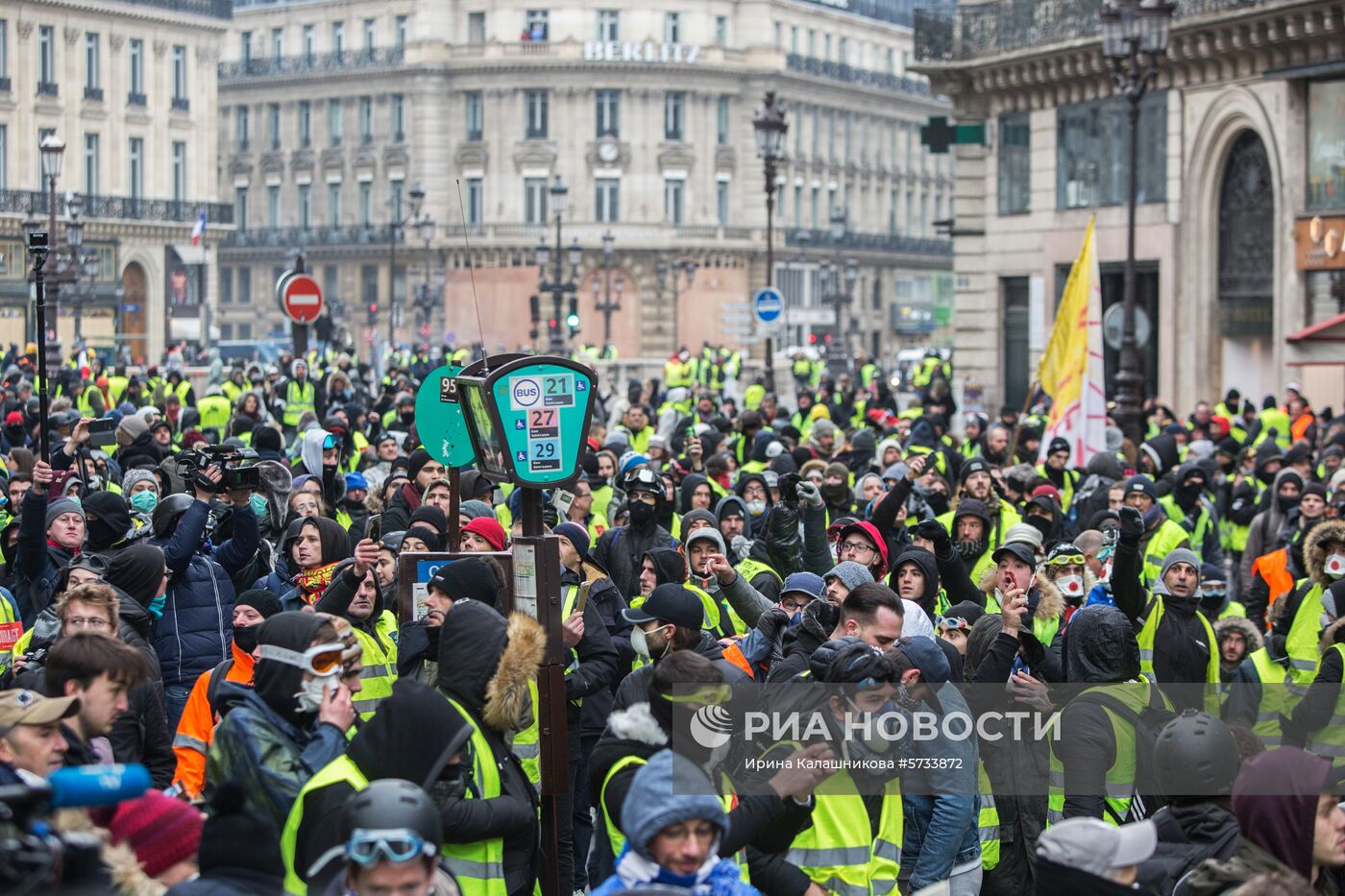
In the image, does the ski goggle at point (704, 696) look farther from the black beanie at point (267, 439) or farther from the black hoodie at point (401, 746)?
the black beanie at point (267, 439)

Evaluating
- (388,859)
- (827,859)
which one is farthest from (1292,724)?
(388,859)

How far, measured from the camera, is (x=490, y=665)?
640 centimetres

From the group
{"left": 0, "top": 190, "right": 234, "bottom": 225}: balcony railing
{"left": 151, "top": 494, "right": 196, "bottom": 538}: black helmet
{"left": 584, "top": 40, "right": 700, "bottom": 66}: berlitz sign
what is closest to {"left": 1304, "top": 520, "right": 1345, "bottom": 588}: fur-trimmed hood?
{"left": 151, "top": 494, "right": 196, "bottom": 538}: black helmet

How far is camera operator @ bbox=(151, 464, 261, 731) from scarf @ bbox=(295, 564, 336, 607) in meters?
0.34

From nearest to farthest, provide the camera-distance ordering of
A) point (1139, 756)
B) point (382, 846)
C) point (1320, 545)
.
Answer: point (382, 846) < point (1139, 756) < point (1320, 545)

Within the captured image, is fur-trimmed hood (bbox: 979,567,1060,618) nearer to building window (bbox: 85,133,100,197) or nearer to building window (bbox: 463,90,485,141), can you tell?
building window (bbox: 85,133,100,197)

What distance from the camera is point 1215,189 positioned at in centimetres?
3178

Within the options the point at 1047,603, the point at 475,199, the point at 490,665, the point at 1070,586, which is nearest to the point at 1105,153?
the point at 1070,586

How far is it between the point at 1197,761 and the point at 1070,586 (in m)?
2.58

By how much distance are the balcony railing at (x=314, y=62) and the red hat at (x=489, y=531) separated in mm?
69506

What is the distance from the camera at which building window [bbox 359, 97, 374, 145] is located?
7806 cm

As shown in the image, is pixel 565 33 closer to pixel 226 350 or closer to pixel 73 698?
pixel 226 350

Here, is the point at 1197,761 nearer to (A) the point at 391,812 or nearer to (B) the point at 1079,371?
(A) the point at 391,812

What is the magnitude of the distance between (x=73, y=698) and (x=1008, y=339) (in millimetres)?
31282
